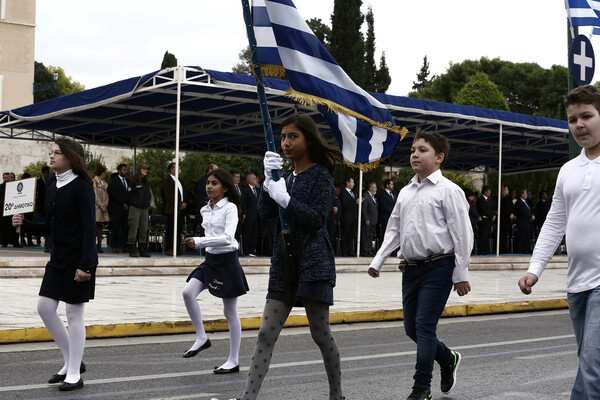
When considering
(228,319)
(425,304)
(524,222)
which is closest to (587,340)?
(425,304)

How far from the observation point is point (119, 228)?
19594 millimetres

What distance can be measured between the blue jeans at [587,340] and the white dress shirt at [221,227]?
3502 mm

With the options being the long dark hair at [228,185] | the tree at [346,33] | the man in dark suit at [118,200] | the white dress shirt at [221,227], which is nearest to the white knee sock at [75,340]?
the white dress shirt at [221,227]

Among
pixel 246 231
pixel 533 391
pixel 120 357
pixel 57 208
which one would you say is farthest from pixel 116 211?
pixel 533 391

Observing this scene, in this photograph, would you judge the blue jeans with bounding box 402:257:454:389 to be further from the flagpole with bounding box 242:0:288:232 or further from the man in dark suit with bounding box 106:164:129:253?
the man in dark suit with bounding box 106:164:129:253

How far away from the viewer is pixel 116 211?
1917cm

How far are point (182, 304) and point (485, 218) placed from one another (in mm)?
15152

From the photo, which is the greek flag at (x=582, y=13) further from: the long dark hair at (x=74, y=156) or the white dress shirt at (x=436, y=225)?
the long dark hair at (x=74, y=156)

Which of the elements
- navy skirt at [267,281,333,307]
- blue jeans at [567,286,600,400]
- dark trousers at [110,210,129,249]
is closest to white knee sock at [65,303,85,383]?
navy skirt at [267,281,333,307]

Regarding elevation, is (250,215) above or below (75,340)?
above

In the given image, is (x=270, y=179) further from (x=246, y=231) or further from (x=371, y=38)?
(x=371, y=38)

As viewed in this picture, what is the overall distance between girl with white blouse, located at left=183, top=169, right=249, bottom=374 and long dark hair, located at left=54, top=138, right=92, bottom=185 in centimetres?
109

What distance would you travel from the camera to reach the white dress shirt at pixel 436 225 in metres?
5.74

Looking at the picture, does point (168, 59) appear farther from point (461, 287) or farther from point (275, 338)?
point (275, 338)
